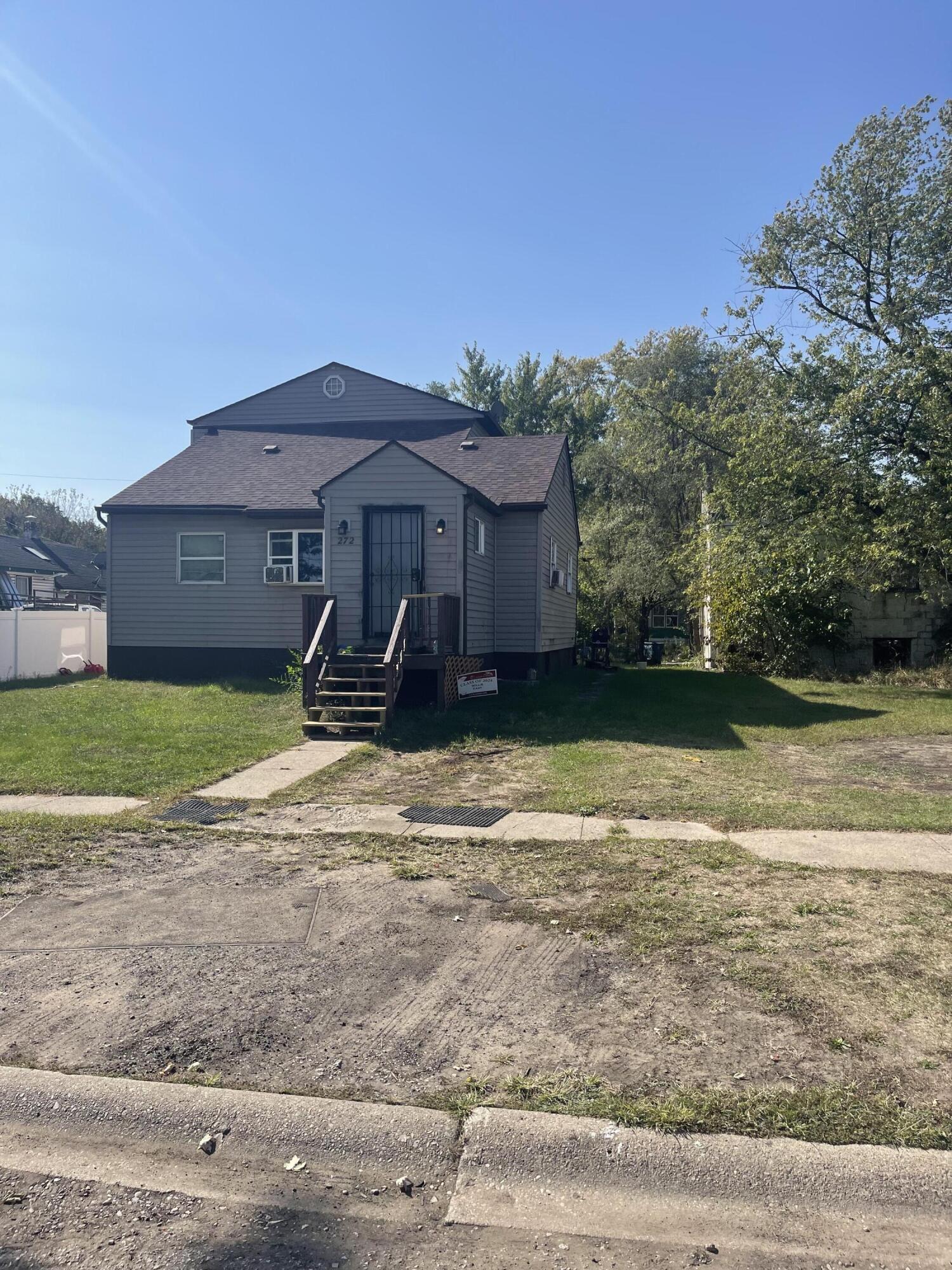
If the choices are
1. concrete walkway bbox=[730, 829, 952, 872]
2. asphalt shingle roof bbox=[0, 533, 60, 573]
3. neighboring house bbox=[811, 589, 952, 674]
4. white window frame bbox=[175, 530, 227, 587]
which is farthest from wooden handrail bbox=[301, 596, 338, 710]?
asphalt shingle roof bbox=[0, 533, 60, 573]

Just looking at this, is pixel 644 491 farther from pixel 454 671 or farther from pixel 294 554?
pixel 454 671

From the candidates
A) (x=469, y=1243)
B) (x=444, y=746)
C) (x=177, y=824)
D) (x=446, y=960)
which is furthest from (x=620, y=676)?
(x=469, y=1243)

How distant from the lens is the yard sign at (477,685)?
13969 millimetres

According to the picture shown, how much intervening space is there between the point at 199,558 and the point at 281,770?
31.8 ft

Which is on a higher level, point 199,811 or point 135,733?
point 135,733

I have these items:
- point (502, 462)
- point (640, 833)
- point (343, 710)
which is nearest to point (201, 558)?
point (502, 462)

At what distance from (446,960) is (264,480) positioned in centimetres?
1561

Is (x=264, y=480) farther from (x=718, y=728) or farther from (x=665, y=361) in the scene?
(x=665, y=361)

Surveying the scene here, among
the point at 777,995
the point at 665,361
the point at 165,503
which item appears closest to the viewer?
the point at 777,995

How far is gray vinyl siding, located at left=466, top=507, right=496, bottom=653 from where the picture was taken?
593 inches

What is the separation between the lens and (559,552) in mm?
20328

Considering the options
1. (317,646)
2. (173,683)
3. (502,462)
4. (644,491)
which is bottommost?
(173,683)

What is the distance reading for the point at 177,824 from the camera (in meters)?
6.81

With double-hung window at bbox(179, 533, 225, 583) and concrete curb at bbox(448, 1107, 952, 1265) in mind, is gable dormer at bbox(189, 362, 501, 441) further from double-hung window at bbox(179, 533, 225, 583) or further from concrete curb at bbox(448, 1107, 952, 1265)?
concrete curb at bbox(448, 1107, 952, 1265)
